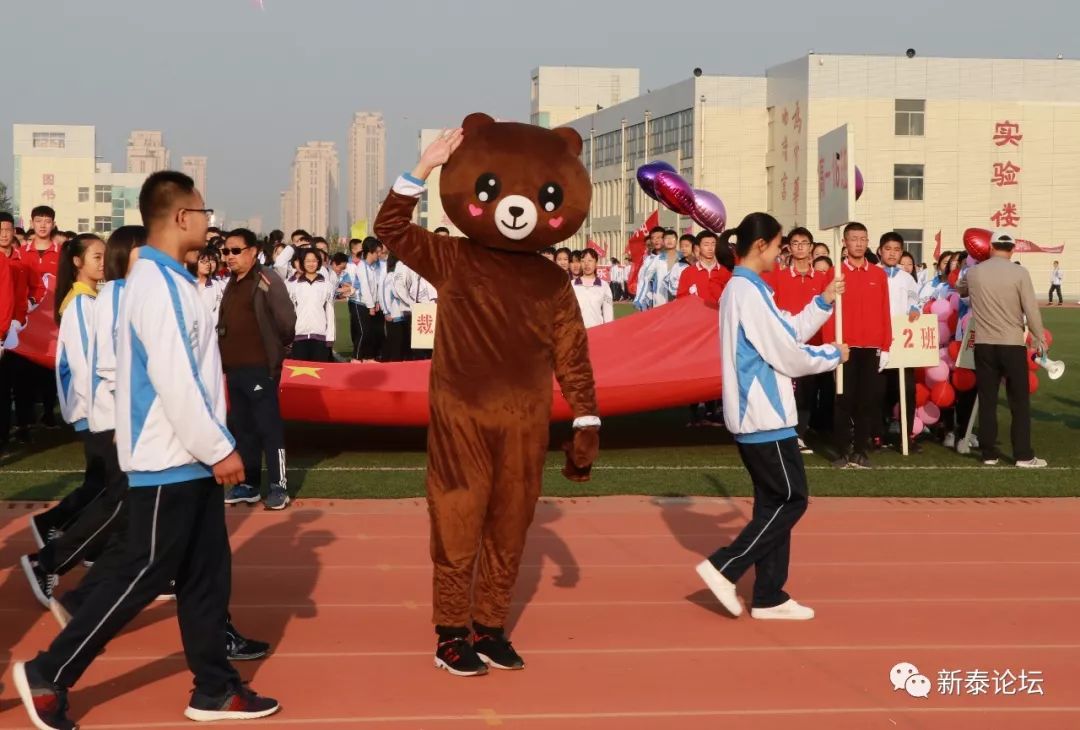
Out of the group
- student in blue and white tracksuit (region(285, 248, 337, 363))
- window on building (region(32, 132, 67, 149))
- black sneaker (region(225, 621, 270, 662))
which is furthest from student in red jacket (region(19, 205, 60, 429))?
window on building (region(32, 132, 67, 149))

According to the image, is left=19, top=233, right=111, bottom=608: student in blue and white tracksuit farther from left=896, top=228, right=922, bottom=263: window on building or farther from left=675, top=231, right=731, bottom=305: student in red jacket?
left=896, top=228, right=922, bottom=263: window on building

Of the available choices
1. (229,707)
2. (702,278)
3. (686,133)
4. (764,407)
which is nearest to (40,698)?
(229,707)

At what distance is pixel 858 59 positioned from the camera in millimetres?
61719

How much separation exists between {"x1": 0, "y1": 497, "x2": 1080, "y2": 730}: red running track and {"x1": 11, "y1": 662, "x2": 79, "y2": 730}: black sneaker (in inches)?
7.7

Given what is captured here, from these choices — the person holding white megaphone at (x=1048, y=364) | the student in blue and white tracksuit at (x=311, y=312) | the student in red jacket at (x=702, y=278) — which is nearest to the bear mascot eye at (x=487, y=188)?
the student in red jacket at (x=702, y=278)

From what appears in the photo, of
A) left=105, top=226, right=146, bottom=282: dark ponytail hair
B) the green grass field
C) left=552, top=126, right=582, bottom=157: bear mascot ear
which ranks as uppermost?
left=552, top=126, right=582, bottom=157: bear mascot ear

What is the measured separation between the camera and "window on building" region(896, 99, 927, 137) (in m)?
62.2

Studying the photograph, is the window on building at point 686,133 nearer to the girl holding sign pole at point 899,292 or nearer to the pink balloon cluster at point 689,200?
the pink balloon cluster at point 689,200

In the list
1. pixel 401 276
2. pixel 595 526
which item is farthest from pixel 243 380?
pixel 401 276

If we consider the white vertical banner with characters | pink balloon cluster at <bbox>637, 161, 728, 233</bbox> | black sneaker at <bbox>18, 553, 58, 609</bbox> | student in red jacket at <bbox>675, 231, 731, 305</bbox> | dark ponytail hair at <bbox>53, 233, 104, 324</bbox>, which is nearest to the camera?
black sneaker at <bbox>18, 553, 58, 609</bbox>

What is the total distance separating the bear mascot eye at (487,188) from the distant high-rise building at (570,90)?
102 metres

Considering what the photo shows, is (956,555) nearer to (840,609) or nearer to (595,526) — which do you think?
(840,609)

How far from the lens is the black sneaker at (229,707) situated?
4.91 meters

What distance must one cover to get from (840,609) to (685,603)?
752 millimetres
